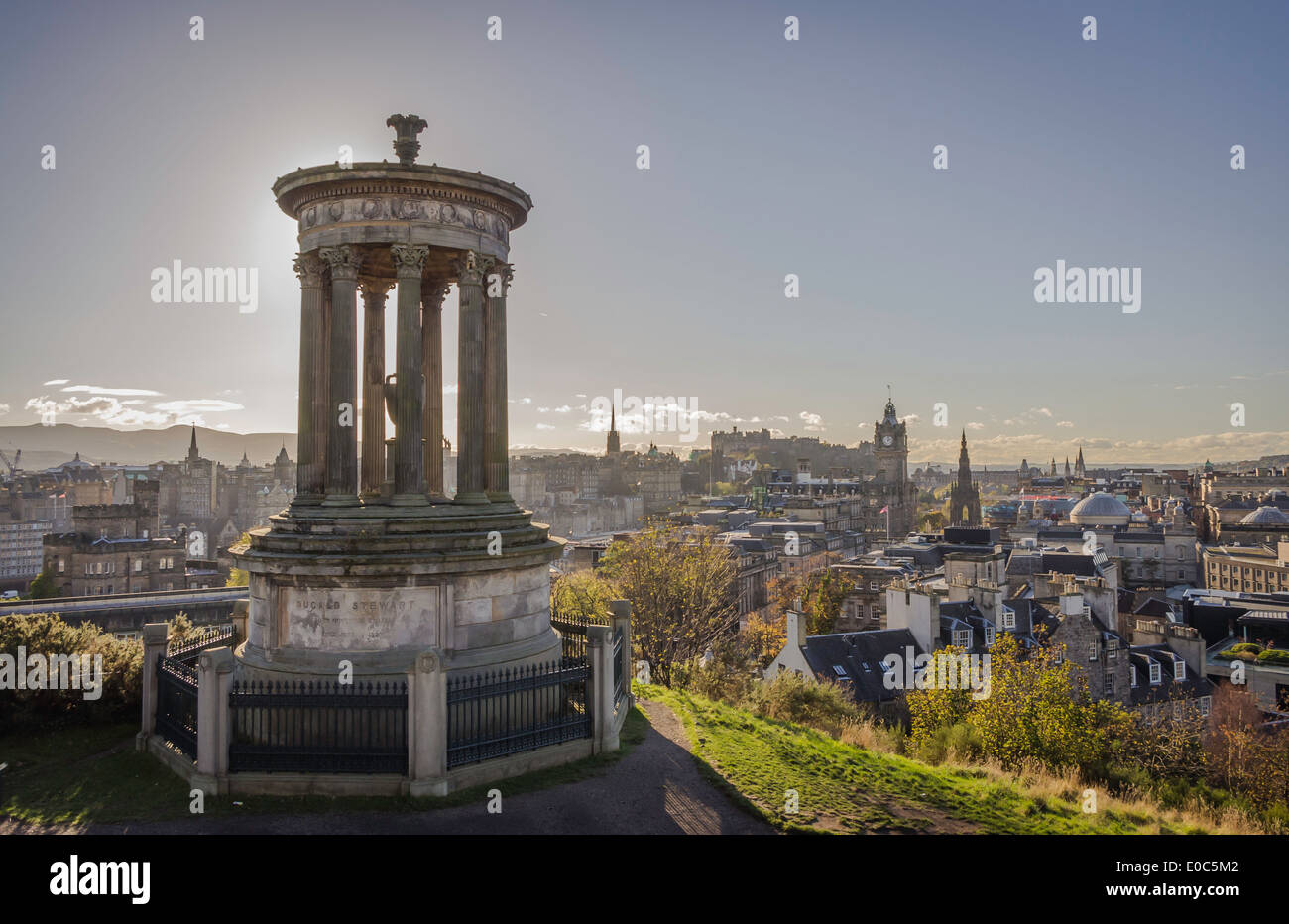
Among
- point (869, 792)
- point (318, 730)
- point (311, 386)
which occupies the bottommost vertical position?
point (869, 792)

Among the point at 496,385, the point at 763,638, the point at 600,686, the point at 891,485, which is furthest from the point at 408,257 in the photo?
the point at 891,485

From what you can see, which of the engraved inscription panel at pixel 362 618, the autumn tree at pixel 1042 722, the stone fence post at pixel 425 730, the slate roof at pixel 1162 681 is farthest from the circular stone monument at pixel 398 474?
the slate roof at pixel 1162 681

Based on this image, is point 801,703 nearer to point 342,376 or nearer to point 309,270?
point 342,376

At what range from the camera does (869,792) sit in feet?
39.6

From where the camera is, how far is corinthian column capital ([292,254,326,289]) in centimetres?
1549

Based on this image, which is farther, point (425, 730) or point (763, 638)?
point (763, 638)

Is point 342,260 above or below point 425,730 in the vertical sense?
above

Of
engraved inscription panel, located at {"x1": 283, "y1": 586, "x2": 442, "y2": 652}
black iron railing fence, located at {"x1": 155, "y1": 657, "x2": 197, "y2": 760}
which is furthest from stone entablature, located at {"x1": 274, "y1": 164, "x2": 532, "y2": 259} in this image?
black iron railing fence, located at {"x1": 155, "y1": 657, "x2": 197, "y2": 760}

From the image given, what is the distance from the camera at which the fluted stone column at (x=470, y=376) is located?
15352 millimetres

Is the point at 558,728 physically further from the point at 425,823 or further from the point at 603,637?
the point at 425,823

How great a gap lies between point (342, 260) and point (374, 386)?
288cm

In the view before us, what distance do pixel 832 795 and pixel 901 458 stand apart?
516ft

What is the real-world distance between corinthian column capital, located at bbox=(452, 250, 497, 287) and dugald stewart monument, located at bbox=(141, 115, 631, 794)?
0.12 ft
